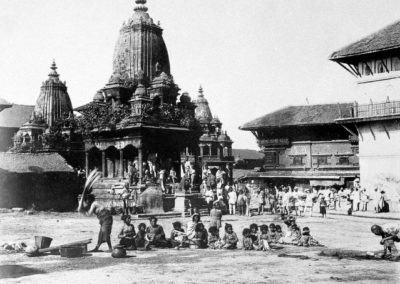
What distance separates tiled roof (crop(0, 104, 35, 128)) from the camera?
229 feet

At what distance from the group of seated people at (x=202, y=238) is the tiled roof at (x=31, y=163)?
17.9m

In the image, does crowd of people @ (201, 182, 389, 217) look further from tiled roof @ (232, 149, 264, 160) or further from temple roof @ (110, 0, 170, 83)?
tiled roof @ (232, 149, 264, 160)

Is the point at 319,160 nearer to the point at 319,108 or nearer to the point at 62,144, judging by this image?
the point at 319,108

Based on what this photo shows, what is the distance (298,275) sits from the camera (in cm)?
1120

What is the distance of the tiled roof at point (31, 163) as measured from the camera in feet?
103

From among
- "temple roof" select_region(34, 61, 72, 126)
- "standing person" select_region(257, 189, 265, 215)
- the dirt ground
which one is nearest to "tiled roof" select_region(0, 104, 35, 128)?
"temple roof" select_region(34, 61, 72, 126)

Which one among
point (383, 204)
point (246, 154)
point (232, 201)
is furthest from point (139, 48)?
point (246, 154)

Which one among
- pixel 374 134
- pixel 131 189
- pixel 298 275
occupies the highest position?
pixel 374 134

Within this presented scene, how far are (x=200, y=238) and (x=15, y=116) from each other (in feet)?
200

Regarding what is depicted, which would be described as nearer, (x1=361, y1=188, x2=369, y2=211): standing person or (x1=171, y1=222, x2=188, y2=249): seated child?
(x1=171, y1=222, x2=188, y2=249): seated child

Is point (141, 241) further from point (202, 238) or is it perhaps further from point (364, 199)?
point (364, 199)

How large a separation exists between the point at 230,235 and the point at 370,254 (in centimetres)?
397

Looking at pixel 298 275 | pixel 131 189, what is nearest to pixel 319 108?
pixel 131 189

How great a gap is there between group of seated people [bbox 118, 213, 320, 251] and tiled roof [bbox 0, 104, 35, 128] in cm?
5873
